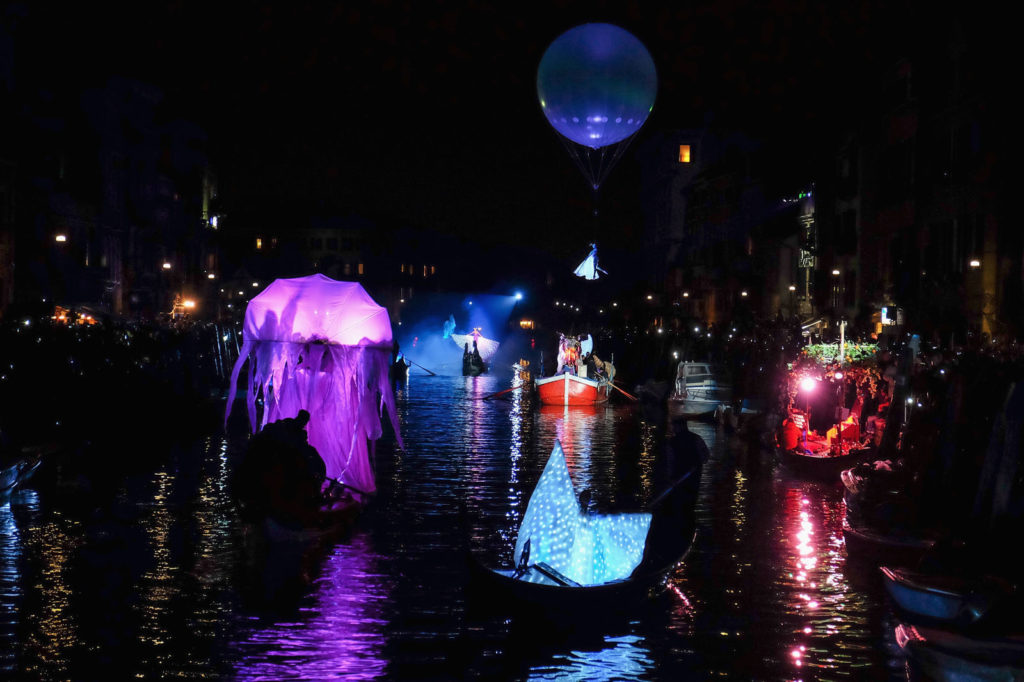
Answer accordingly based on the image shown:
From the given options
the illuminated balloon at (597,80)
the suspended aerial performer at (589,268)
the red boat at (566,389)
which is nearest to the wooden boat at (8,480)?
the illuminated balloon at (597,80)

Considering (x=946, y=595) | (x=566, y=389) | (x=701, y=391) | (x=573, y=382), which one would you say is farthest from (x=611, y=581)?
(x=566, y=389)

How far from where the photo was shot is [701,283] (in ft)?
238

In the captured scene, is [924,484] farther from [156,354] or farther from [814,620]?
[156,354]

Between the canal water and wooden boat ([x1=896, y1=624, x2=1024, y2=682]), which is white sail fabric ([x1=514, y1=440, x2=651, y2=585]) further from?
wooden boat ([x1=896, y1=624, x2=1024, y2=682])

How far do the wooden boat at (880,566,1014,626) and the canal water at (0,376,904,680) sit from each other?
74 cm

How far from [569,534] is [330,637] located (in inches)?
99.7

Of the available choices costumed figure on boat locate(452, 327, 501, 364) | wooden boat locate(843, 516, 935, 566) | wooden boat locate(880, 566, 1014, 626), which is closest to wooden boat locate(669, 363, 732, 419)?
wooden boat locate(843, 516, 935, 566)

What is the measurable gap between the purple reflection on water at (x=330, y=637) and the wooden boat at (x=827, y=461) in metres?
11.0

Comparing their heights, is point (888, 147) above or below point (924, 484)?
above

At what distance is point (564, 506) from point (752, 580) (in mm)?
3505

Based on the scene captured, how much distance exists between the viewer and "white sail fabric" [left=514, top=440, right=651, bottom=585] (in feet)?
→ 35.5

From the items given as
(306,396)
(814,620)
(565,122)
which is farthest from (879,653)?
(565,122)

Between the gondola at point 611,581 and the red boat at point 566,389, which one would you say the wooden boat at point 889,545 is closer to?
the gondola at point 611,581

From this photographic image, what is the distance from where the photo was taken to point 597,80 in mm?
23250
